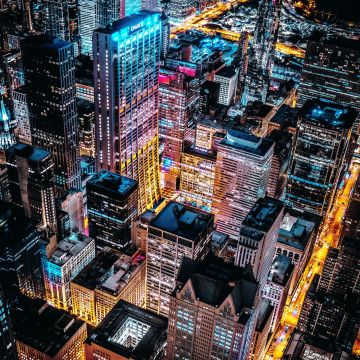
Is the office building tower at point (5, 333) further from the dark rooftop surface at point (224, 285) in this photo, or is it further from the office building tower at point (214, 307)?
the dark rooftop surface at point (224, 285)

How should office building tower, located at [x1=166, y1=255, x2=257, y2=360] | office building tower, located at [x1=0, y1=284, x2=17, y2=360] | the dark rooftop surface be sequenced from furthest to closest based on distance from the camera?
1. office building tower, located at [x1=166, y1=255, x2=257, y2=360]
2. the dark rooftop surface
3. office building tower, located at [x1=0, y1=284, x2=17, y2=360]

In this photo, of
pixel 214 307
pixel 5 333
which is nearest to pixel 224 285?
pixel 214 307

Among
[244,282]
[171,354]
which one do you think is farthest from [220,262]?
[171,354]

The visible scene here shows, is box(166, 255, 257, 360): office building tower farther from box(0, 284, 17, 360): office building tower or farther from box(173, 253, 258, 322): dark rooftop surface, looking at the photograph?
box(0, 284, 17, 360): office building tower

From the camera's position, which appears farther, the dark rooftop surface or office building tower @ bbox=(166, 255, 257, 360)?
office building tower @ bbox=(166, 255, 257, 360)

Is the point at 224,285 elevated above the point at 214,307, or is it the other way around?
the point at 224,285

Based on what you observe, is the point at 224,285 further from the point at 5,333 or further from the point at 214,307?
the point at 5,333

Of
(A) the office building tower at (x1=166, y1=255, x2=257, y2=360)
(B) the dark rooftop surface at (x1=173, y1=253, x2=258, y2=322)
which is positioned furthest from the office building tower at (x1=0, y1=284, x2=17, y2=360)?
(B) the dark rooftop surface at (x1=173, y1=253, x2=258, y2=322)
